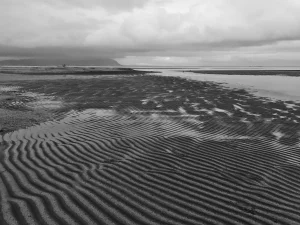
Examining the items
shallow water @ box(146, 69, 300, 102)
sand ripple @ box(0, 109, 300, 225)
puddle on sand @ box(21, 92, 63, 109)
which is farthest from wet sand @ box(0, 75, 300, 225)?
shallow water @ box(146, 69, 300, 102)

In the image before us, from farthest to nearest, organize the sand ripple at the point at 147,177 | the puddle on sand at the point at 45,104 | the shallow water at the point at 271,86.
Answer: the shallow water at the point at 271,86 → the puddle on sand at the point at 45,104 → the sand ripple at the point at 147,177

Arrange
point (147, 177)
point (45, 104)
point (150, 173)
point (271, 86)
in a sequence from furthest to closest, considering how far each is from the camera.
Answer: point (271, 86) → point (45, 104) → point (150, 173) → point (147, 177)

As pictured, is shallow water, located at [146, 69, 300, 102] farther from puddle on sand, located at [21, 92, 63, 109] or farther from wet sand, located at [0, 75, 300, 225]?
puddle on sand, located at [21, 92, 63, 109]

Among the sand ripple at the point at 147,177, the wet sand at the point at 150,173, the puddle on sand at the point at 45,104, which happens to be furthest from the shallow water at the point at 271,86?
the puddle on sand at the point at 45,104

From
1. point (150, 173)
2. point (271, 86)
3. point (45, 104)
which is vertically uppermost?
point (271, 86)

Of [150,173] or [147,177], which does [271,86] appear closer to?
[150,173]

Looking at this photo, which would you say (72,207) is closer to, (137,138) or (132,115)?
(137,138)

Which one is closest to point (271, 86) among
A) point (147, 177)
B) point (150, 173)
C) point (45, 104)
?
point (45, 104)

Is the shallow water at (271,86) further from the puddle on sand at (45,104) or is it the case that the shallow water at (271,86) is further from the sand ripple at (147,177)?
the puddle on sand at (45,104)
